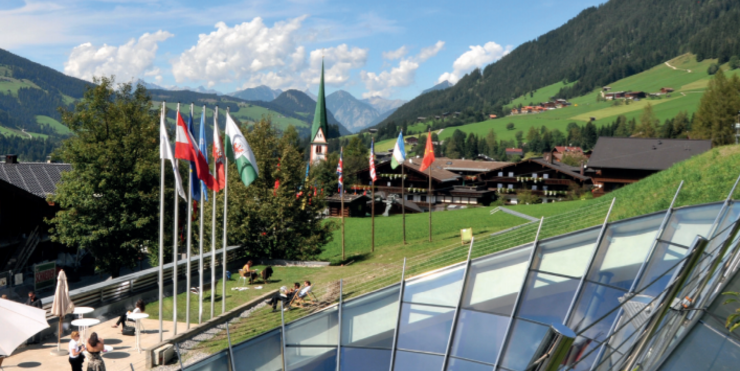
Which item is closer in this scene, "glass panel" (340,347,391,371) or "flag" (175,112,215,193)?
"glass panel" (340,347,391,371)

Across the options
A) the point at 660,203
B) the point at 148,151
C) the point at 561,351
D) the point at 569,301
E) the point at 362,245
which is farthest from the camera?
the point at 362,245

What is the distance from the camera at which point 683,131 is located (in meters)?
132

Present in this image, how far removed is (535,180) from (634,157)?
19.9m

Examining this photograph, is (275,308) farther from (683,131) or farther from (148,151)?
(683,131)

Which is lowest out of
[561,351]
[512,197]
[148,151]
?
[512,197]

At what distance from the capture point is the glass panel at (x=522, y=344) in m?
14.7

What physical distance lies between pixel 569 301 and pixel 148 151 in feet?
81.1

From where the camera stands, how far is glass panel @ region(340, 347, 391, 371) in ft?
53.3

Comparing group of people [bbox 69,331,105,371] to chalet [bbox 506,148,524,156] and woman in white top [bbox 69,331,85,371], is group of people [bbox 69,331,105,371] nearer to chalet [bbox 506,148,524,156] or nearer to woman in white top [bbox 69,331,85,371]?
woman in white top [bbox 69,331,85,371]

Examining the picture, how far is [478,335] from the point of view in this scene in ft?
51.8

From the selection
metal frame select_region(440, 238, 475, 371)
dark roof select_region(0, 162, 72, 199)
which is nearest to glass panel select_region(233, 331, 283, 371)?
metal frame select_region(440, 238, 475, 371)

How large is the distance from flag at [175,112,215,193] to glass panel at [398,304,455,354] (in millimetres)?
→ 8215

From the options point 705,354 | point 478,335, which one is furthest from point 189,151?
point 705,354

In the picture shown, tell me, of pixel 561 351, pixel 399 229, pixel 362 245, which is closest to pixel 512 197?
pixel 399 229
